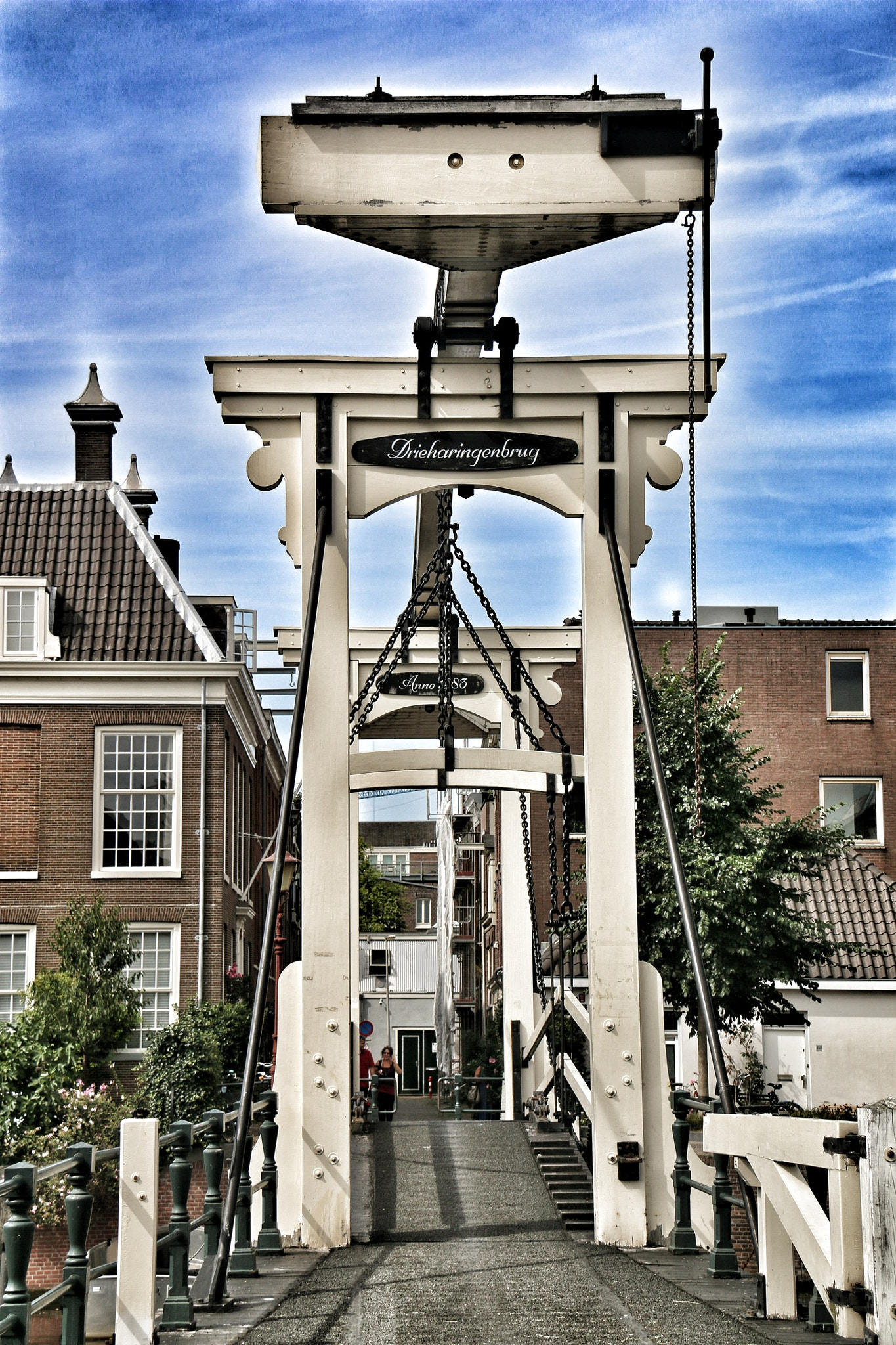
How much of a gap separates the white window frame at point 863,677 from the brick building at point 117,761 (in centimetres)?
1246

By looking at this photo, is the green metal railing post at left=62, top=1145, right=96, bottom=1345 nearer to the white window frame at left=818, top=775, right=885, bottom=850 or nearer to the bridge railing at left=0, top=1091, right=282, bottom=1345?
the bridge railing at left=0, top=1091, right=282, bottom=1345

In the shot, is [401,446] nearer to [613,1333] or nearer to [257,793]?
[613,1333]

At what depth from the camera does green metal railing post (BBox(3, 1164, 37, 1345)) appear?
229 inches

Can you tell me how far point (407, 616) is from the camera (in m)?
12.6

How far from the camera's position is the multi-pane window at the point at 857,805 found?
34.4 meters

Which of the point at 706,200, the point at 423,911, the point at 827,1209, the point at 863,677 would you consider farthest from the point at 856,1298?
the point at 423,911

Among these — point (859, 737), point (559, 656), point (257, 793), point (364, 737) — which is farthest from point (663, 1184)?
point (257, 793)

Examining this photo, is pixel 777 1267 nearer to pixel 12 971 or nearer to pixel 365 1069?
pixel 365 1069

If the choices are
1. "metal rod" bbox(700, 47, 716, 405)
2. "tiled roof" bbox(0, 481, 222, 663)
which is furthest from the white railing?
"tiled roof" bbox(0, 481, 222, 663)

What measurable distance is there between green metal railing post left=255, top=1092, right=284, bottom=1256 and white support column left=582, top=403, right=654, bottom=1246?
74.5 inches

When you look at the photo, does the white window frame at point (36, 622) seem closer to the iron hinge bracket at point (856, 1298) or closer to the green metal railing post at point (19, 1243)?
the green metal railing post at point (19, 1243)

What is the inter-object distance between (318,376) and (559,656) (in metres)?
8.97

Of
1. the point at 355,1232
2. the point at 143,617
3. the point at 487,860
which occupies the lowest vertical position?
the point at 355,1232

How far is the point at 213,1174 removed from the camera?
8.38 m
